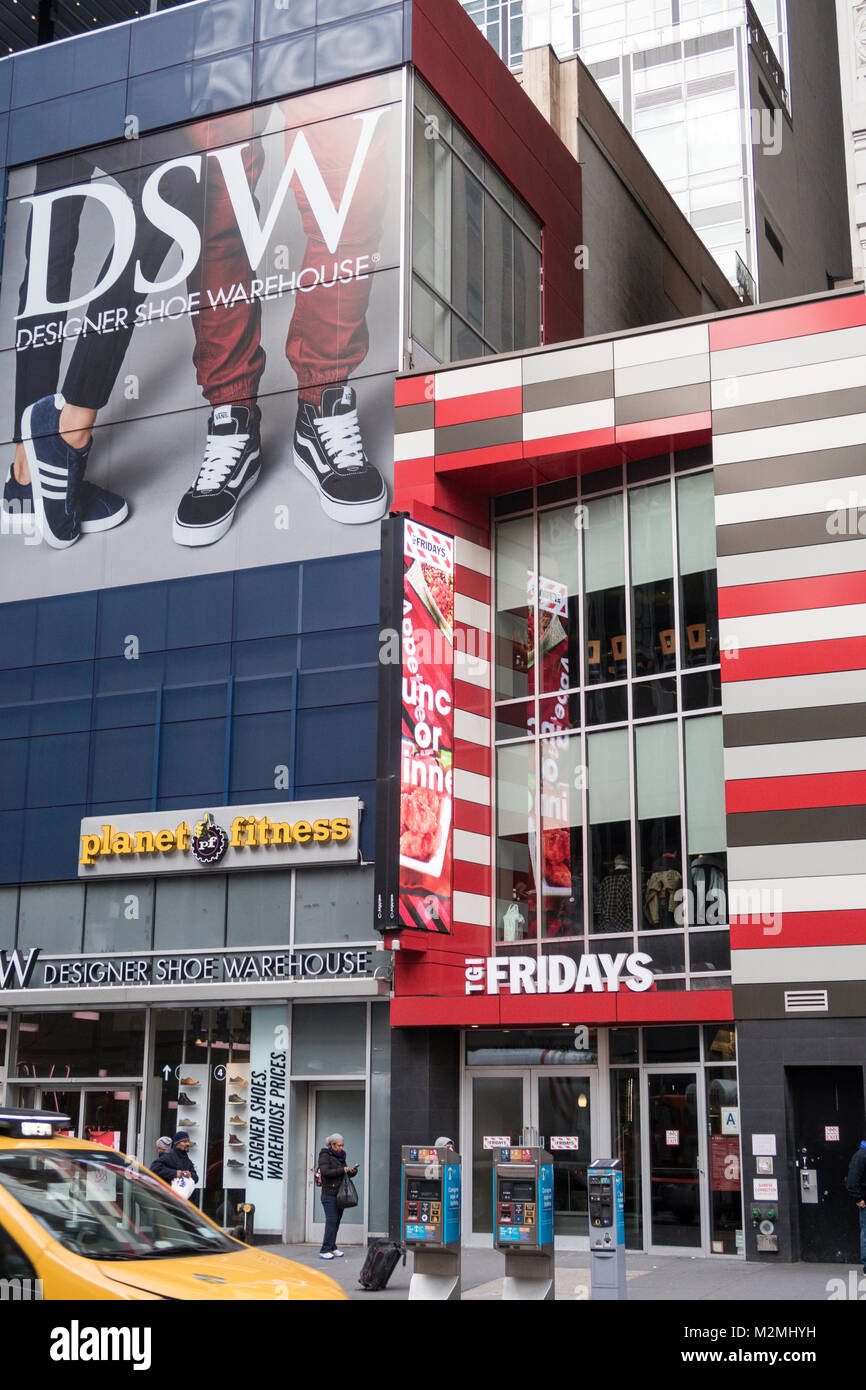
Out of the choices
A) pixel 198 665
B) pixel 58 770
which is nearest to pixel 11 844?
pixel 58 770

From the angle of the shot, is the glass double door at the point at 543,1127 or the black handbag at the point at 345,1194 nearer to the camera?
the black handbag at the point at 345,1194

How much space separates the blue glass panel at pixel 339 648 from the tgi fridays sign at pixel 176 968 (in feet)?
16.9

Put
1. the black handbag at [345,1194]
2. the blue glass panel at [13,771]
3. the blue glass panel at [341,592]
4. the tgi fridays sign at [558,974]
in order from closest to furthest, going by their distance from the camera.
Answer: the black handbag at [345,1194] → the tgi fridays sign at [558,974] → the blue glass panel at [341,592] → the blue glass panel at [13,771]

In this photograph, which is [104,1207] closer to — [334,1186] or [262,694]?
[334,1186]

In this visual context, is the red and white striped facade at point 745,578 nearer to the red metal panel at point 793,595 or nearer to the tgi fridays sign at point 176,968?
the red metal panel at point 793,595

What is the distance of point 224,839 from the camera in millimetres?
26375

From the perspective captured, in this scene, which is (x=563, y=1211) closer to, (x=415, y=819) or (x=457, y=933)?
(x=457, y=933)

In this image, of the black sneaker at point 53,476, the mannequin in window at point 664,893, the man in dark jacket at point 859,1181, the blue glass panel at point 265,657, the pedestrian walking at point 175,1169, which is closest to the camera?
the man in dark jacket at point 859,1181

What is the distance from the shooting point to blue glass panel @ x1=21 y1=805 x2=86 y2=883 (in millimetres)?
27906

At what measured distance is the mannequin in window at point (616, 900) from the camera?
952 inches

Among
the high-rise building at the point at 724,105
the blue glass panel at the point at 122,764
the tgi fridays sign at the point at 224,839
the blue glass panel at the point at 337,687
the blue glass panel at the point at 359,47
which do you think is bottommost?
the tgi fridays sign at the point at 224,839

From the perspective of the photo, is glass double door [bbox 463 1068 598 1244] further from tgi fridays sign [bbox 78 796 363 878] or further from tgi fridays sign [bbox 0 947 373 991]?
tgi fridays sign [bbox 78 796 363 878]

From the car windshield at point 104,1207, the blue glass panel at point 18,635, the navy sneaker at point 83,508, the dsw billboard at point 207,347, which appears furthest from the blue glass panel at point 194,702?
the car windshield at point 104,1207
